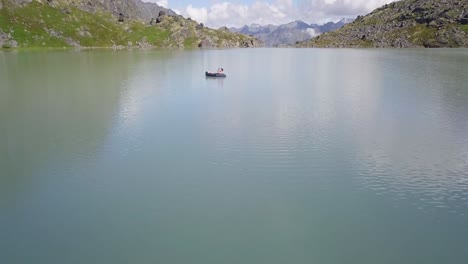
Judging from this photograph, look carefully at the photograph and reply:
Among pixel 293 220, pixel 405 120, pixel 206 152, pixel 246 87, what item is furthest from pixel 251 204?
pixel 246 87

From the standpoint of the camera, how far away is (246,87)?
78062mm

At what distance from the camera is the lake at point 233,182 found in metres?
20.4

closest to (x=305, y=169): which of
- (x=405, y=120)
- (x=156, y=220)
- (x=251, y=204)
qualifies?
(x=251, y=204)

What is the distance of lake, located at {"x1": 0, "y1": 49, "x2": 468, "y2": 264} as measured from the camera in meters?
20.4

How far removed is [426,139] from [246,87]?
44.2 meters

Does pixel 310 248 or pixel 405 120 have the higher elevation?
pixel 405 120

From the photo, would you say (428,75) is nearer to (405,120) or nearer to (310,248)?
(405,120)

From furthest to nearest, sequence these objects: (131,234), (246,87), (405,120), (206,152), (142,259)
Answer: (246,87)
(405,120)
(206,152)
(131,234)
(142,259)

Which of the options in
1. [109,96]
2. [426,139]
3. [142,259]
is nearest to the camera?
[142,259]

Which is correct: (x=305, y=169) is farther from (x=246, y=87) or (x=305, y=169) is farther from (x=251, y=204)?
(x=246, y=87)

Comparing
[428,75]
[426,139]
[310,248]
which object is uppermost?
[428,75]

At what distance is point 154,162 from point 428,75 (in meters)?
81.4

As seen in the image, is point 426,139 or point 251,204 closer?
point 251,204

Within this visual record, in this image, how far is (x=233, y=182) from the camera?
2891 centimetres
